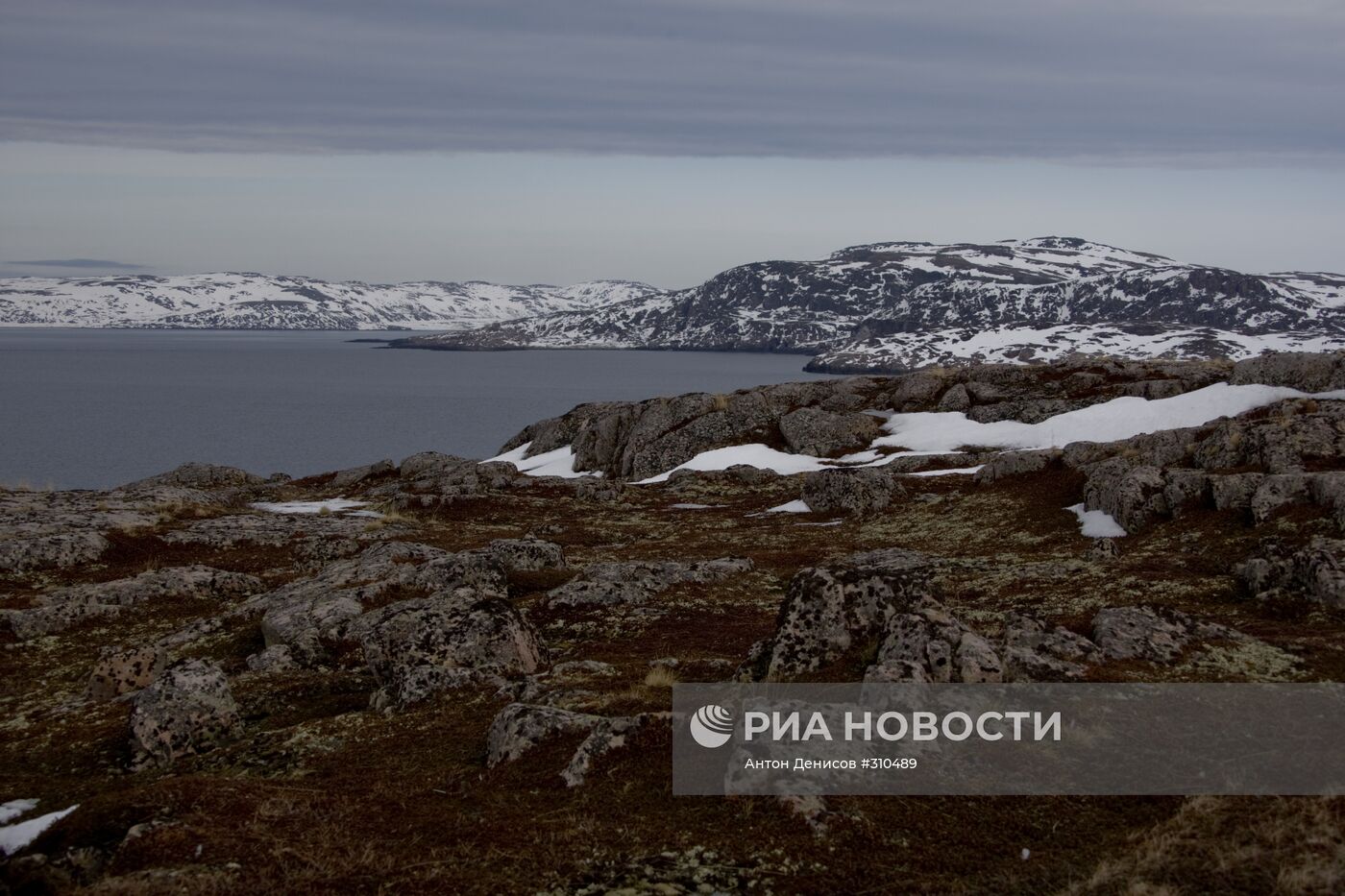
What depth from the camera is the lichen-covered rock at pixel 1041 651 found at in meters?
13.0

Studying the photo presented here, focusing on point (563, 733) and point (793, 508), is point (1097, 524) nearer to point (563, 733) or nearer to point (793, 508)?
point (793, 508)

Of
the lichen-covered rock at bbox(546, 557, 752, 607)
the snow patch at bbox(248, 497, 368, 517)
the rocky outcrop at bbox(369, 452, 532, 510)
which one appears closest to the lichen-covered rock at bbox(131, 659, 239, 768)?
the lichen-covered rock at bbox(546, 557, 752, 607)

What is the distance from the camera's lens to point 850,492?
4609 centimetres

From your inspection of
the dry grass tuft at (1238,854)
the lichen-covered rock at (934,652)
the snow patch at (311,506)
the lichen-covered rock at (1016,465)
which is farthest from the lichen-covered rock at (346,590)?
the lichen-covered rock at (1016,465)

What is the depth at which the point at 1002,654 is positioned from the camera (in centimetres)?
1329

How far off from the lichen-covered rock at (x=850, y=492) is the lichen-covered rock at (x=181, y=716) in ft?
113

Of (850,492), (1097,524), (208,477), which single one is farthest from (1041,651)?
(208,477)

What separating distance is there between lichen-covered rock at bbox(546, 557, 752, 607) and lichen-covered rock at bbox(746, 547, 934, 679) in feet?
30.2

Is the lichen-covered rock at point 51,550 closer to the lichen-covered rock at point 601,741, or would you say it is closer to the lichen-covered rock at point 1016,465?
the lichen-covered rock at point 601,741

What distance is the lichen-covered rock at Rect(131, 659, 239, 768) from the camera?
532 inches

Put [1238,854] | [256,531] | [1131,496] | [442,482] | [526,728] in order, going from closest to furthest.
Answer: [1238,854] → [526,728] → [1131,496] → [256,531] → [442,482]

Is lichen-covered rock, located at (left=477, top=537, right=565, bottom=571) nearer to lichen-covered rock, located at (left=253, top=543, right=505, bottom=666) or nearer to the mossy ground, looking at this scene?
lichen-covered rock, located at (left=253, top=543, right=505, bottom=666)

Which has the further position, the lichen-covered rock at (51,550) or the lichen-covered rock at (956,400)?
the lichen-covered rock at (956,400)

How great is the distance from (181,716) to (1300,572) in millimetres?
22445
